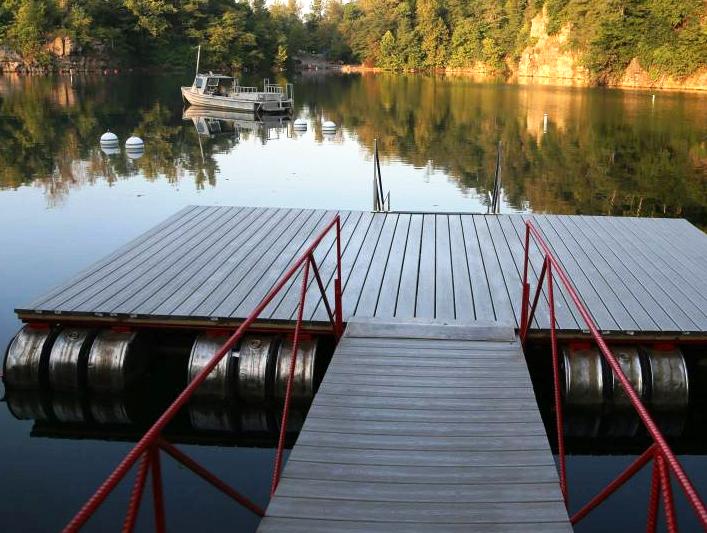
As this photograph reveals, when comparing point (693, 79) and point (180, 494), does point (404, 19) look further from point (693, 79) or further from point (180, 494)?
point (180, 494)

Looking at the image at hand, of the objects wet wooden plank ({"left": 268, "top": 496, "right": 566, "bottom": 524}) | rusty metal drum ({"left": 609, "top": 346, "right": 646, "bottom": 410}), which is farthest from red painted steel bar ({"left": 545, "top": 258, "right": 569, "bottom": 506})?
rusty metal drum ({"left": 609, "top": 346, "right": 646, "bottom": 410})

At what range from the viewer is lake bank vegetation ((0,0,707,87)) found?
43.6 metres

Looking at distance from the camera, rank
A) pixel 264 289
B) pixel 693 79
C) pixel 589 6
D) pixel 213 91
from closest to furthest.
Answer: pixel 264 289
pixel 213 91
pixel 693 79
pixel 589 6

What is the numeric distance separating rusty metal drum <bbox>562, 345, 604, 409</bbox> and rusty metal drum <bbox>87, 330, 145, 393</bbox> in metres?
3.31

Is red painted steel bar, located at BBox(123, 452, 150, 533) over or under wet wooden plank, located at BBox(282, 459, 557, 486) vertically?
over

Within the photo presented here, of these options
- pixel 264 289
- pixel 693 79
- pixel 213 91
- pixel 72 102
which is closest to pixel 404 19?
pixel 693 79

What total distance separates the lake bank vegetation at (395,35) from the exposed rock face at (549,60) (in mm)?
88

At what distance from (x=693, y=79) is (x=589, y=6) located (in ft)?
31.4

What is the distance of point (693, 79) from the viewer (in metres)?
40.6

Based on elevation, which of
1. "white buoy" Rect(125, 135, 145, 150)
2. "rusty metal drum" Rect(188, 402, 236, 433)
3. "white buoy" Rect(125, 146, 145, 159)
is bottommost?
"rusty metal drum" Rect(188, 402, 236, 433)

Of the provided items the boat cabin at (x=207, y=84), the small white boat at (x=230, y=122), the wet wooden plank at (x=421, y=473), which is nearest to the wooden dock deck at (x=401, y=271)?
the wet wooden plank at (x=421, y=473)

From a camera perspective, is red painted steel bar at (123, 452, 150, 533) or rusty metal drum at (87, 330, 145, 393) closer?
red painted steel bar at (123, 452, 150, 533)

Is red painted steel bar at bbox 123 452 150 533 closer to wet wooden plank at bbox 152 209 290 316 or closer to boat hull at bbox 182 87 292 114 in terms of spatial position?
wet wooden plank at bbox 152 209 290 316

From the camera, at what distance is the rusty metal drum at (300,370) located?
17.6 feet
